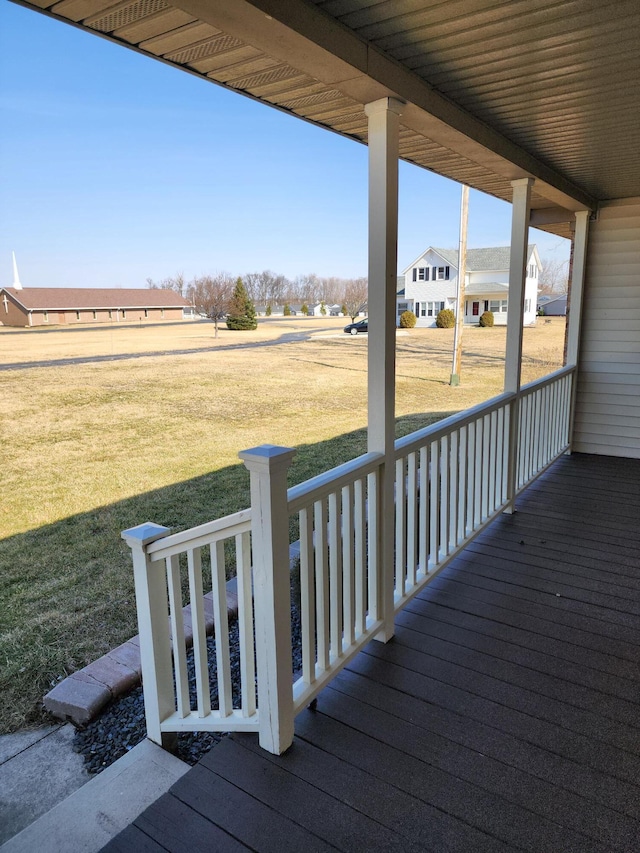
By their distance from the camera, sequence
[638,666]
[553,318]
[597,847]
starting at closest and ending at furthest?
[597,847] < [638,666] < [553,318]

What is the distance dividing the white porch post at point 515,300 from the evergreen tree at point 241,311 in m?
15.3

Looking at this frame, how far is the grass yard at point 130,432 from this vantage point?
349 cm

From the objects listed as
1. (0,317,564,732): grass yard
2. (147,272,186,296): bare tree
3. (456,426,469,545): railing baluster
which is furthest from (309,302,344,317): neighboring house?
(456,426,469,545): railing baluster

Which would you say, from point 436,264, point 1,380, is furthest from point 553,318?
point 1,380

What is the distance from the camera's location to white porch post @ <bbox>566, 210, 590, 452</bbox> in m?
5.00

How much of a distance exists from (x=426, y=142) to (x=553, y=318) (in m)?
26.9

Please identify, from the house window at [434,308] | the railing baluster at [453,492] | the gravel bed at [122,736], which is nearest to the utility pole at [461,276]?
the railing baluster at [453,492]

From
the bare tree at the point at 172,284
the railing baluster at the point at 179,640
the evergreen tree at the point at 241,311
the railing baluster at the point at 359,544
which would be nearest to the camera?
the railing baluster at the point at 179,640

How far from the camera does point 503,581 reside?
2984mm

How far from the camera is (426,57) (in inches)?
78.3

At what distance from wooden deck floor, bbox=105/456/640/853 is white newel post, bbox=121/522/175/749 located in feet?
0.77

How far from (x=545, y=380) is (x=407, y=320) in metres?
20.0

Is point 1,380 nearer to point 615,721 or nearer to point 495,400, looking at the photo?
point 495,400

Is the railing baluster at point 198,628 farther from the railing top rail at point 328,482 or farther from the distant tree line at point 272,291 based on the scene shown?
the distant tree line at point 272,291
